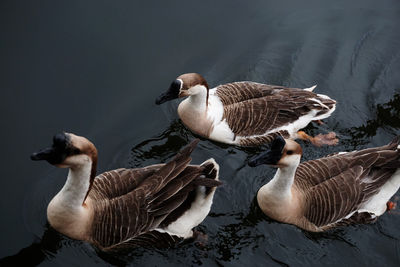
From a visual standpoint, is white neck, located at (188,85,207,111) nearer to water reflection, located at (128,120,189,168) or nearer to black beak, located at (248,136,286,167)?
water reflection, located at (128,120,189,168)

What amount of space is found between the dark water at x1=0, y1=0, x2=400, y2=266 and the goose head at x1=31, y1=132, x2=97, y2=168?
48.3 inches

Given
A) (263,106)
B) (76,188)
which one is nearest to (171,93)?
(263,106)

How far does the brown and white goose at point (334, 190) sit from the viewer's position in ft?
19.3

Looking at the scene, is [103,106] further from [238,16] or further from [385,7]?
[385,7]

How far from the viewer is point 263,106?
694 cm

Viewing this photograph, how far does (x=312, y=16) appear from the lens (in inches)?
357

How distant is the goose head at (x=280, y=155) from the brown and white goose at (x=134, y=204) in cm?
56

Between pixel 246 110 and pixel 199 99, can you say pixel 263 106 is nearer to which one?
pixel 246 110

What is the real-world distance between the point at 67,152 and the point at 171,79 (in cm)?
321

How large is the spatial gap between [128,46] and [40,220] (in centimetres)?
331

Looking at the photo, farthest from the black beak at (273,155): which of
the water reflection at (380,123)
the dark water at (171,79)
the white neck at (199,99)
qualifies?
the water reflection at (380,123)

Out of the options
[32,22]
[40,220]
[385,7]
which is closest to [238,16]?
[385,7]

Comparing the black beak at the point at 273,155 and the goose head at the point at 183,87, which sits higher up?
the goose head at the point at 183,87

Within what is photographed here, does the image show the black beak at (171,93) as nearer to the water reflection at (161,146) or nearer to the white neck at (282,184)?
the water reflection at (161,146)
